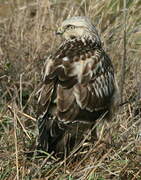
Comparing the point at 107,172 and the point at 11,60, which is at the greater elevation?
the point at 11,60

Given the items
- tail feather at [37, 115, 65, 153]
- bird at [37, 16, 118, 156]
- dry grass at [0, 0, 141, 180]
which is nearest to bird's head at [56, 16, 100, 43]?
bird at [37, 16, 118, 156]

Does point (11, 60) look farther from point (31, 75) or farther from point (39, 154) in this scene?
point (39, 154)

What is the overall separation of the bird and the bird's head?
0.17 meters

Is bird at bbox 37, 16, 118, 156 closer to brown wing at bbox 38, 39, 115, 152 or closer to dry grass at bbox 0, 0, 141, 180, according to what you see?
brown wing at bbox 38, 39, 115, 152

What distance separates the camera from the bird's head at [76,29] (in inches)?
236

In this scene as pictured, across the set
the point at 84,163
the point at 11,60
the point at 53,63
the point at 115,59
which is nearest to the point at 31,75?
the point at 11,60

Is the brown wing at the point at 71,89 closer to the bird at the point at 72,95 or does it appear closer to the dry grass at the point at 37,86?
the bird at the point at 72,95

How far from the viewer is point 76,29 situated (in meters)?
6.04

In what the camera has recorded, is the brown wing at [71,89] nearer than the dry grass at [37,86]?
No

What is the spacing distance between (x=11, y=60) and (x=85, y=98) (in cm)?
189

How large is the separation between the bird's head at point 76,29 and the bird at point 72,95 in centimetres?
17

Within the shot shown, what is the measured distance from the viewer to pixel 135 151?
5121mm

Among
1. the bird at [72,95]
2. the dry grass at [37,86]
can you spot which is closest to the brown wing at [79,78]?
the bird at [72,95]

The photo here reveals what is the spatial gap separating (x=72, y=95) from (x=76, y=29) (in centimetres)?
106
